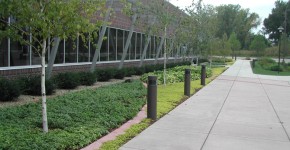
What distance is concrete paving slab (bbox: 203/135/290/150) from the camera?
20.7 ft

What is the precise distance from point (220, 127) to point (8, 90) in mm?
5461

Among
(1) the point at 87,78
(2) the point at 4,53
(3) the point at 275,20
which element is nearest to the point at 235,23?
(3) the point at 275,20

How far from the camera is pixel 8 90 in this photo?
976 cm

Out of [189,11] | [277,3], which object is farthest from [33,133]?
[277,3]

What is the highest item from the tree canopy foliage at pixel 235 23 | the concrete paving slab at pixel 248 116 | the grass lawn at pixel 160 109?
the tree canopy foliage at pixel 235 23

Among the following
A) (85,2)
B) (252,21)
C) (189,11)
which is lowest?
(85,2)

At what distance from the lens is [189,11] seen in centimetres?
1805

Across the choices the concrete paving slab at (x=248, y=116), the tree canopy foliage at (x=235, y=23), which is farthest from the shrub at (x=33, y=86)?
the tree canopy foliage at (x=235, y=23)

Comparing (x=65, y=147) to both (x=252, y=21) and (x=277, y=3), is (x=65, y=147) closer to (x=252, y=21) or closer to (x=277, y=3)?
(x=277, y=3)

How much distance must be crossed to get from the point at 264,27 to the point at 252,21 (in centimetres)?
608

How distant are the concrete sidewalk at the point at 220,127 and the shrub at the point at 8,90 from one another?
4.08 m

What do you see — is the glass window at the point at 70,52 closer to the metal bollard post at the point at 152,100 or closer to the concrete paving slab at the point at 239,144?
the metal bollard post at the point at 152,100

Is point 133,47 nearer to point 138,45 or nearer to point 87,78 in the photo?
point 138,45

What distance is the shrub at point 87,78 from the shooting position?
567 inches
